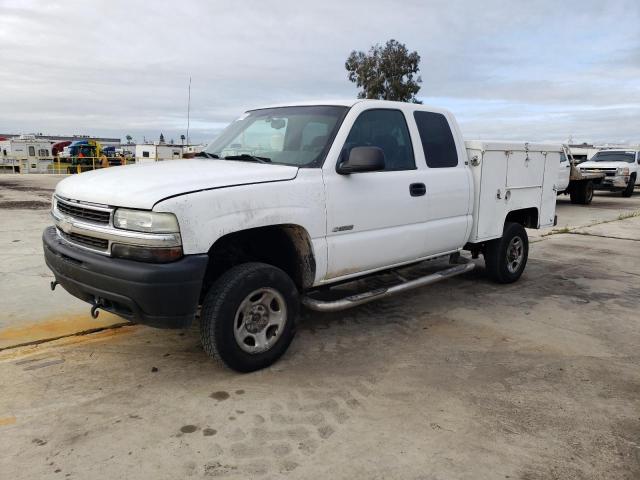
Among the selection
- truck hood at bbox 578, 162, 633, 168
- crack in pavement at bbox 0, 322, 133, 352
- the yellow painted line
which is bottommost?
crack in pavement at bbox 0, 322, 133, 352

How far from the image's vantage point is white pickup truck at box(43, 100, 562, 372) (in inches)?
124

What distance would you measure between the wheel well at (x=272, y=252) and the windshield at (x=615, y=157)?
21849 mm

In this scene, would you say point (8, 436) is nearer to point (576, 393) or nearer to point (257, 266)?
point (257, 266)

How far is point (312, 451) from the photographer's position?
279 centimetres

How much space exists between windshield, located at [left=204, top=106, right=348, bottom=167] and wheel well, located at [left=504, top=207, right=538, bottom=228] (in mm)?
3097

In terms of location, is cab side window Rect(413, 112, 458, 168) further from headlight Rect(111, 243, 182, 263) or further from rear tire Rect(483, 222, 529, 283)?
headlight Rect(111, 243, 182, 263)

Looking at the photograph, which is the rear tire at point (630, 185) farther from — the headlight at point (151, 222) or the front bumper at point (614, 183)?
the headlight at point (151, 222)

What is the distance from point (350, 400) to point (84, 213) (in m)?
2.15

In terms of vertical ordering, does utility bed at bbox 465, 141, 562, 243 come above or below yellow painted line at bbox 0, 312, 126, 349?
above

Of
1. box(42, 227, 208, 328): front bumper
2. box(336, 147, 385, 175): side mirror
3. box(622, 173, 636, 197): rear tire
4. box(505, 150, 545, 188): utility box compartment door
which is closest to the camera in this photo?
box(42, 227, 208, 328): front bumper

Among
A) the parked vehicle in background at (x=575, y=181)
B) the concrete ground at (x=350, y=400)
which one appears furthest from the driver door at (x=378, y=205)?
the parked vehicle in background at (x=575, y=181)

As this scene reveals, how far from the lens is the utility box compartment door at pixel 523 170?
5.73 metres

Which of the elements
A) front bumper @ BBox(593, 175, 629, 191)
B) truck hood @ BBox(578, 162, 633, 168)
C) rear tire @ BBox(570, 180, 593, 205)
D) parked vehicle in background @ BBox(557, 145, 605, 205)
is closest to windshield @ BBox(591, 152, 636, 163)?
truck hood @ BBox(578, 162, 633, 168)

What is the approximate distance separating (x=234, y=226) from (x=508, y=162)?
3.57 meters
